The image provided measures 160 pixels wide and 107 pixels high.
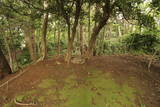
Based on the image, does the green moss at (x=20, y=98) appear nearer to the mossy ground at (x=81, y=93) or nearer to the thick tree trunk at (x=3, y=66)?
the mossy ground at (x=81, y=93)

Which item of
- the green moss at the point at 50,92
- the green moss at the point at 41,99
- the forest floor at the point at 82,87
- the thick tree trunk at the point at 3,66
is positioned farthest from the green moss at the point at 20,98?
the thick tree trunk at the point at 3,66

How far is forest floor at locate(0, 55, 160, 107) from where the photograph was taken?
3.21 m

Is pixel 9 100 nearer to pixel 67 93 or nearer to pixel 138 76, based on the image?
pixel 67 93

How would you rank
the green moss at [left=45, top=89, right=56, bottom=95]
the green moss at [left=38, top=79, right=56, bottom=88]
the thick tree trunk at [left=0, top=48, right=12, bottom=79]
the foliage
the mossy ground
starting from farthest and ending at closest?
the foliage, the thick tree trunk at [left=0, top=48, right=12, bottom=79], the green moss at [left=38, top=79, right=56, bottom=88], the green moss at [left=45, top=89, right=56, bottom=95], the mossy ground

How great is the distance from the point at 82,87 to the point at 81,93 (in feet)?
0.75

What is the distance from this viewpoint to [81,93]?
11.4 ft

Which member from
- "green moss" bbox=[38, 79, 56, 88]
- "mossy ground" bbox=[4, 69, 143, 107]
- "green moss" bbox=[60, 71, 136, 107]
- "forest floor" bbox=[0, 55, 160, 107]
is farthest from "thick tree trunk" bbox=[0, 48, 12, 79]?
"green moss" bbox=[60, 71, 136, 107]

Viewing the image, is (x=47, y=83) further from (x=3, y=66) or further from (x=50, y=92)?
(x=3, y=66)

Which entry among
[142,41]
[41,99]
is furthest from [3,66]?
[142,41]

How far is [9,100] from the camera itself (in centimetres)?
326

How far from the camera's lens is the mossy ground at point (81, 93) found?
3167mm

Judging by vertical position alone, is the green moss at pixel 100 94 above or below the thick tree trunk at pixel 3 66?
below

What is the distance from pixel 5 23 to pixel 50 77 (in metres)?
2.61

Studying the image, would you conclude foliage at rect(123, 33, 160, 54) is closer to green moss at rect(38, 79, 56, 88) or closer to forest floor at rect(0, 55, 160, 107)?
forest floor at rect(0, 55, 160, 107)
